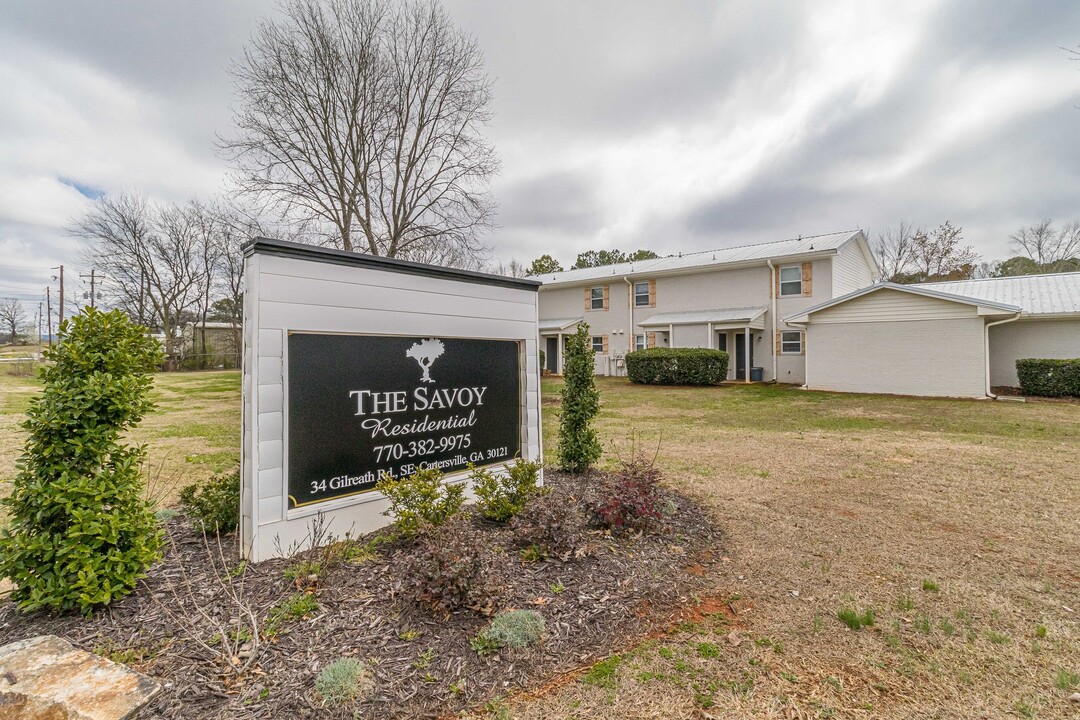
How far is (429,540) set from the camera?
2760mm

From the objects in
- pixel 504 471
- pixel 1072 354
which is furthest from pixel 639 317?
pixel 504 471

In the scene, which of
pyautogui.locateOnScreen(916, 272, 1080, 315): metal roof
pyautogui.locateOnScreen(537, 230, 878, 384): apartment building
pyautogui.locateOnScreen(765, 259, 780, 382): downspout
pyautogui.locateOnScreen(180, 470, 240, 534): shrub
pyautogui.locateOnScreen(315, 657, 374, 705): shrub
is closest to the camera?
pyautogui.locateOnScreen(315, 657, 374, 705): shrub

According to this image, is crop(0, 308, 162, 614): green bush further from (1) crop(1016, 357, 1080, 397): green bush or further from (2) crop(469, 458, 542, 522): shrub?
(1) crop(1016, 357, 1080, 397): green bush

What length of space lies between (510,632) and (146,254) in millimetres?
40824

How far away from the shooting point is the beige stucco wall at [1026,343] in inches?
531

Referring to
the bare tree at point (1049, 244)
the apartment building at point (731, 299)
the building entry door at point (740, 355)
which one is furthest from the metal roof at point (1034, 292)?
the bare tree at point (1049, 244)

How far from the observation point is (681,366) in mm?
16859

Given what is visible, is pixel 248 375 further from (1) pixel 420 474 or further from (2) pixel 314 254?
(1) pixel 420 474

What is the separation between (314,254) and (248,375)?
37.5 inches

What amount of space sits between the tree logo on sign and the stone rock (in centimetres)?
240

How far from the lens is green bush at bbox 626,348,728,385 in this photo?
16625mm

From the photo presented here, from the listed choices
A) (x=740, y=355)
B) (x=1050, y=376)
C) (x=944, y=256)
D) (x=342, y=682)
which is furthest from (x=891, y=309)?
(x=944, y=256)

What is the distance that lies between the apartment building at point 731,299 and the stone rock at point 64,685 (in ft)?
46.0

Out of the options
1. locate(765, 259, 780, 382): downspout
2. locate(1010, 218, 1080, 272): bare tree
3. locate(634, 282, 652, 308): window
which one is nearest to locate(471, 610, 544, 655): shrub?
locate(765, 259, 780, 382): downspout
